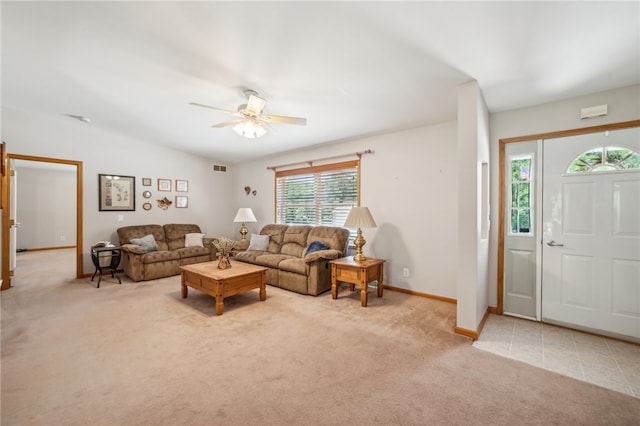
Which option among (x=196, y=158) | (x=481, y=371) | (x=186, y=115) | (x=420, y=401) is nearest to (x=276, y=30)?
(x=186, y=115)

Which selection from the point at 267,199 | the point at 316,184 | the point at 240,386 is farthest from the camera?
the point at 267,199

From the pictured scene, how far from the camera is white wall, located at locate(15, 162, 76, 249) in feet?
25.6

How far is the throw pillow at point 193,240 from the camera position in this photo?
231 inches

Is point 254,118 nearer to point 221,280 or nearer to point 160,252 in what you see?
point 221,280

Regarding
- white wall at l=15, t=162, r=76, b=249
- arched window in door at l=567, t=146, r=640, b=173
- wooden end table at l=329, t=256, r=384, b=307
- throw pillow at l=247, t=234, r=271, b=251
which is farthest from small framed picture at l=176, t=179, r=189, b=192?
arched window in door at l=567, t=146, r=640, b=173

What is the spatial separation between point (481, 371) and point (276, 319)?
204cm

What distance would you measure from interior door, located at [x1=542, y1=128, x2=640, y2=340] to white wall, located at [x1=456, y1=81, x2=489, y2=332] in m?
0.98

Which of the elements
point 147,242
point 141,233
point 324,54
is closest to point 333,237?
point 324,54

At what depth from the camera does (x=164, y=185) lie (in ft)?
20.0

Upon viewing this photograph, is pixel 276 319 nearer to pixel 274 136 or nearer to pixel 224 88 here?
pixel 224 88

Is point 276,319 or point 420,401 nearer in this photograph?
point 420,401

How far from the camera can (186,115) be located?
167 inches

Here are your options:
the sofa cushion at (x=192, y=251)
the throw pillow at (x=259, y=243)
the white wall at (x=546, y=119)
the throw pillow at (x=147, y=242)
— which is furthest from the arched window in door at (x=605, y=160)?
the throw pillow at (x=147, y=242)

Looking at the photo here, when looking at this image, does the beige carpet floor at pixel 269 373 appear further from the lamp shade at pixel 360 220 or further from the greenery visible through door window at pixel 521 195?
the greenery visible through door window at pixel 521 195
